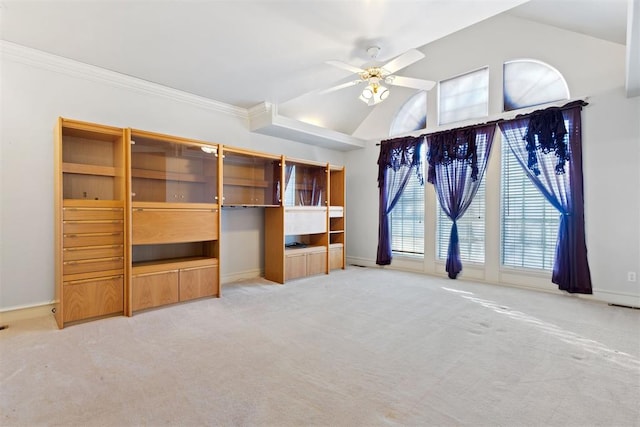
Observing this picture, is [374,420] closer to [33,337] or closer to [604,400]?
[604,400]

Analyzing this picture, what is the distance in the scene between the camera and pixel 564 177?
158 inches

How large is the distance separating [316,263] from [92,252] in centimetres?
329

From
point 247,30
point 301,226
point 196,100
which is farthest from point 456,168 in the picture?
point 196,100

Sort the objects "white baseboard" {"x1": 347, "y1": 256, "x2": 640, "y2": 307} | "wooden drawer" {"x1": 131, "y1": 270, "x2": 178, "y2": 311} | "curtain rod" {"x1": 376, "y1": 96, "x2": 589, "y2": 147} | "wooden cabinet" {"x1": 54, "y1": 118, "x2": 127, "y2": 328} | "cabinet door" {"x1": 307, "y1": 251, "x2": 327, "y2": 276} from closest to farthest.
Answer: "wooden cabinet" {"x1": 54, "y1": 118, "x2": 127, "y2": 328} → "wooden drawer" {"x1": 131, "y1": 270, "x2": 178, "y2": 311} → "white baseboard" {"x1": 347, "y1": 256, "x2": 640, "y2": 307} → "curtain rod" {"x1": 376, "y1": 96, "x2": 589, "y2": 147} → "cabinet door" {"x1": 307, "y1": 251, "x2": 327, "y2": 276}

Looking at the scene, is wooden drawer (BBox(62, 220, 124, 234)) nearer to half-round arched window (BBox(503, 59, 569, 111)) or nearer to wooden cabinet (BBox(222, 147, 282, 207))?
wooden cabinet (BBox(222, 147, 282, 207))

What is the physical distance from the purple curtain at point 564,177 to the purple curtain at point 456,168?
663 millimetres

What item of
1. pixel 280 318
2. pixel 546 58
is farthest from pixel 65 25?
pixel 546 58

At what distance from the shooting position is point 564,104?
4.02 meters

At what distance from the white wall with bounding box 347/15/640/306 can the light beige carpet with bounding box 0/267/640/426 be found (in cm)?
66

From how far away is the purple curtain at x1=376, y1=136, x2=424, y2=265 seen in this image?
5.52 metres

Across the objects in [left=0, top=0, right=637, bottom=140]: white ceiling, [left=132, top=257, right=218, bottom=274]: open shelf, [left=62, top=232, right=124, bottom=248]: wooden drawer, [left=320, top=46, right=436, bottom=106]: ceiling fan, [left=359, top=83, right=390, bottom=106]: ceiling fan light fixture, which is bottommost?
[left=132, top=257, right=218, bottom=274]: open shelf

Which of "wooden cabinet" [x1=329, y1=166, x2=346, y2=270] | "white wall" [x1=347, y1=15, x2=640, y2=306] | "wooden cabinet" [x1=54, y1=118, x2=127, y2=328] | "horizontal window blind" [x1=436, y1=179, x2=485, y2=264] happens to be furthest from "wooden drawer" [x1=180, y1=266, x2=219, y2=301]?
"horizontal window blind" [x1=436, y1=179, x2=485, y2=264]

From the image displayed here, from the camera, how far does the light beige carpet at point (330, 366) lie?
1.67 meters

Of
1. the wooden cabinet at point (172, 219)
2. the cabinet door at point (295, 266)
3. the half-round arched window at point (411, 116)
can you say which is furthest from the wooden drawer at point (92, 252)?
the half-round arched window at point (411, 116)
